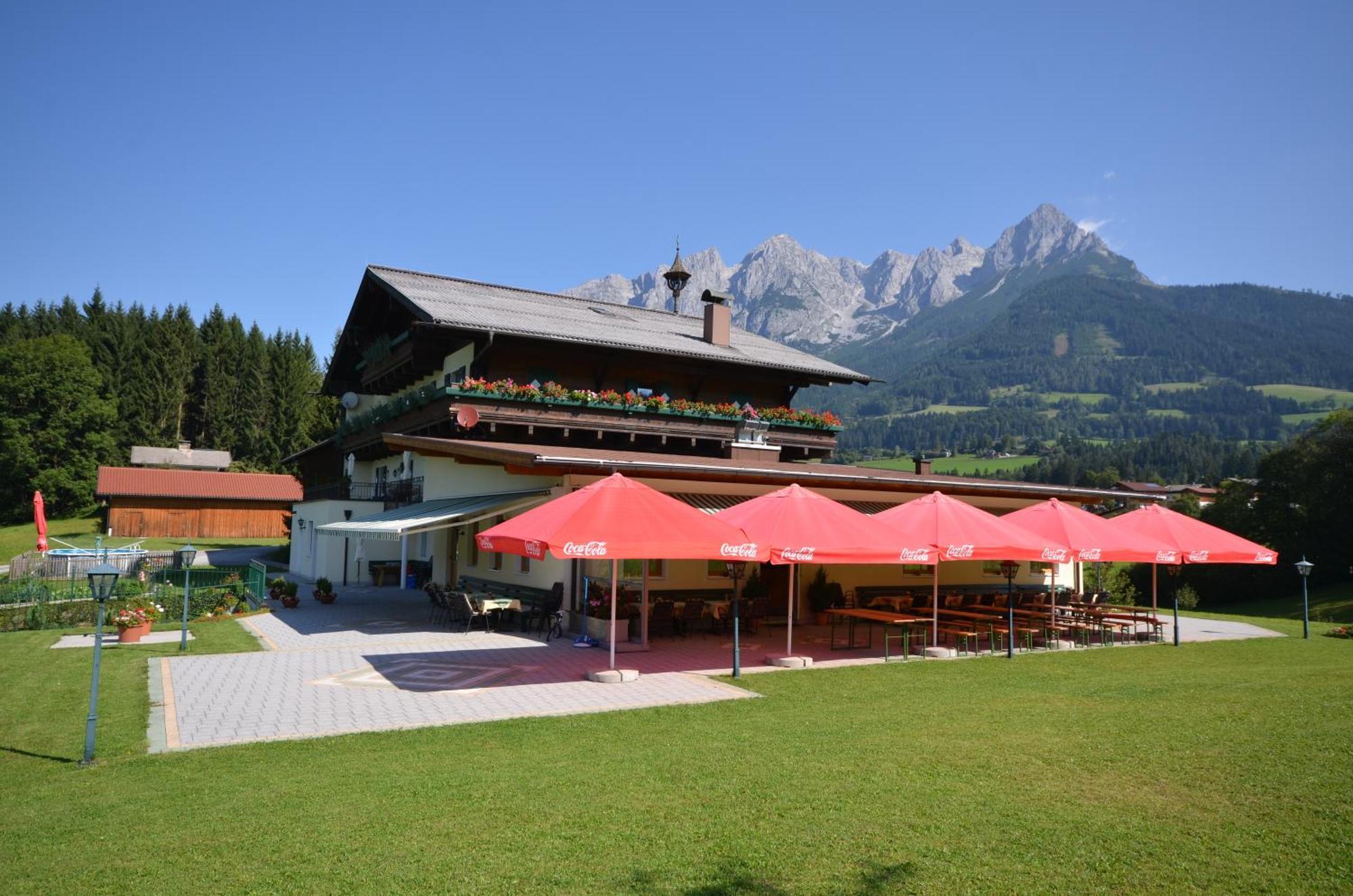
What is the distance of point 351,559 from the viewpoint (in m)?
28.8

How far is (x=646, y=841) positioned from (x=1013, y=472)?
129m

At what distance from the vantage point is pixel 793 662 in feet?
45.5

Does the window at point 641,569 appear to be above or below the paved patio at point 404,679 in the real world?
above

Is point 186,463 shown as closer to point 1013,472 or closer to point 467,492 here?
point 467,492

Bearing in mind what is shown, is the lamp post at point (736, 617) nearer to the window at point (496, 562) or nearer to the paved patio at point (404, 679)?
the paved patio at point (404, 679)

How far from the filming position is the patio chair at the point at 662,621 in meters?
16.8

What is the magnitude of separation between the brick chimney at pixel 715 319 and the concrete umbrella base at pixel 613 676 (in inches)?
764

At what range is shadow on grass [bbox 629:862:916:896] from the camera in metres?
4.76

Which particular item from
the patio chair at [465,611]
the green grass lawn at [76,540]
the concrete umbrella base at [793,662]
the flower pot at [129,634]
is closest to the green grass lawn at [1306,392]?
the green grass lawn at [76,540]

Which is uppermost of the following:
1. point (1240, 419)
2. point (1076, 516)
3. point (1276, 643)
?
point (1240, 419)

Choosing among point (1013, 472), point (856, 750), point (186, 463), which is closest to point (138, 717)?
point (856, 750)

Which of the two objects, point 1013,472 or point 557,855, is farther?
point 1013,472

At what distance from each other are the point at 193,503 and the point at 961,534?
5060 cm

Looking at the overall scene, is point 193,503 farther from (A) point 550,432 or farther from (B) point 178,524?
(A) point 550,432
